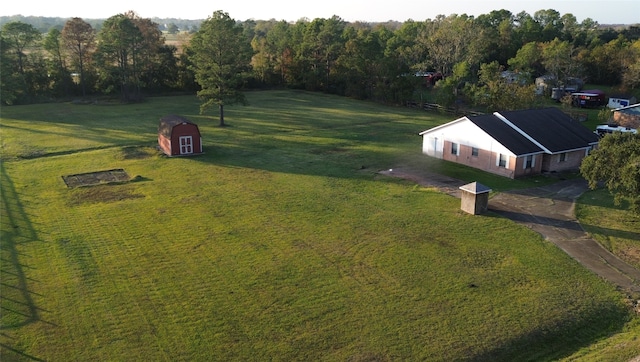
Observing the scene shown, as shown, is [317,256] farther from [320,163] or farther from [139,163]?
[139,163]

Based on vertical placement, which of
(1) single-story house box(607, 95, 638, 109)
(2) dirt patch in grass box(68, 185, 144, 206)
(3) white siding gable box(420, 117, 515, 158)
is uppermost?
(1) single-story house box(607, 95, 638, 109)

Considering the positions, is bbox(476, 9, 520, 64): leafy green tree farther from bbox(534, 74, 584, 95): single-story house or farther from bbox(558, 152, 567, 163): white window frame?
bbox(558, 152, 567, 163): white window frame

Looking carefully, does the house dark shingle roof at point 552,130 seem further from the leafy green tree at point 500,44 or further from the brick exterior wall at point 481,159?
the leafy green tree at point 500,44

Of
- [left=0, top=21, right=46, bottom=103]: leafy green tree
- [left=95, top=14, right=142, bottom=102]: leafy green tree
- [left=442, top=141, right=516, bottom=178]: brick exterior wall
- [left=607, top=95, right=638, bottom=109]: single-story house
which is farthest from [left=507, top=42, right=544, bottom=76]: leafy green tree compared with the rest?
[left=0, top=21, right=46, bottom=103]: leafy green tree

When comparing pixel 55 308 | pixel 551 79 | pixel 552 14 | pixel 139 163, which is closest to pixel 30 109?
pixel 139 163

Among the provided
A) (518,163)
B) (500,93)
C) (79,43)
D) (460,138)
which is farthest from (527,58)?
(79,43)

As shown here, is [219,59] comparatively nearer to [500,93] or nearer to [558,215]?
[500,93]

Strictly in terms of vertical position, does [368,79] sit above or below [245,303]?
above

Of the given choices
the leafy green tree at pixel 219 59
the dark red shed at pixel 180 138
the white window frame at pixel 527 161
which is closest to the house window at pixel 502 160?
the white window frame at pixel 527 161
